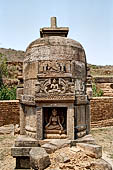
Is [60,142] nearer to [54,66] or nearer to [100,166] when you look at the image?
[100,166]

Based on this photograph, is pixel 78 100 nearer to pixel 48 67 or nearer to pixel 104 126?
pixel 48 67

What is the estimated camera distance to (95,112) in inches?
440

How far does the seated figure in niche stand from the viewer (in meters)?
4.88

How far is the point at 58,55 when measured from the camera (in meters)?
4.95

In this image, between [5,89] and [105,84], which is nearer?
[5,89]

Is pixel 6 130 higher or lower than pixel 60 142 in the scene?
lower

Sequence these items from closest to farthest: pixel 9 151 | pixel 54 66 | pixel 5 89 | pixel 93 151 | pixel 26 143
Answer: pixel 93 151, pixel 26 143, pixel 54 66, pixel 9 151, pixel 5 89

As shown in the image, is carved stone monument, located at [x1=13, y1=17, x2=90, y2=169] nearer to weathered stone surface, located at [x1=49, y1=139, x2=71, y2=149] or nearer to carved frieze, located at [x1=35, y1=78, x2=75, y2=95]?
carved frieze, located at [x1=35, y1=78, x2=75, y2=95]

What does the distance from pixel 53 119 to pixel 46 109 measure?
0.40 m

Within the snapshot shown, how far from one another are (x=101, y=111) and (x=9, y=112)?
6.36 metres

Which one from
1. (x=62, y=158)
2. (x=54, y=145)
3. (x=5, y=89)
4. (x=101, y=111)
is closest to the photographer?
(x=62, y=158)

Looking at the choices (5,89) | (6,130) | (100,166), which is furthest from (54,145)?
(5,89)

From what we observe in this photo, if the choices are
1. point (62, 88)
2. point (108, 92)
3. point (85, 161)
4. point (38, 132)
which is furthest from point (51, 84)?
point (108, 92)

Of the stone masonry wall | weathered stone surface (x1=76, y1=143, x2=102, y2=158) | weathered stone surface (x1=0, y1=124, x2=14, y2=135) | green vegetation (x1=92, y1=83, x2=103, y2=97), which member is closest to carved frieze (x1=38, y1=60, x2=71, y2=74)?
weathered stone surface (x1=76, y1=143, x2=102, y2=158)
